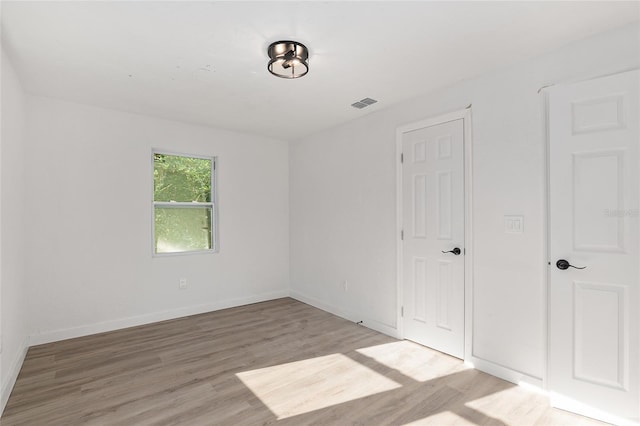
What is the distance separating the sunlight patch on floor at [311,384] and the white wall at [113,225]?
198cm

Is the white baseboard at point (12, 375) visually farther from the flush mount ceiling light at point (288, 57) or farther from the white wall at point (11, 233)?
the flush mount ceiling light at point (288, 57)

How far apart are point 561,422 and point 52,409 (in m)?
3.39

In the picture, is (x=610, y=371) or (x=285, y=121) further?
(x=285, y=121)

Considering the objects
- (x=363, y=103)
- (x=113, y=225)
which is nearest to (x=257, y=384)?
(x=113, y=225)

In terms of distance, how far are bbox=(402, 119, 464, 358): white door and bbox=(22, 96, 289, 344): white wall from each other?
244cm

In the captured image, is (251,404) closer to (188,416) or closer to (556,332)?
(188,416)

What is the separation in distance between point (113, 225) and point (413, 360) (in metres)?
3.55

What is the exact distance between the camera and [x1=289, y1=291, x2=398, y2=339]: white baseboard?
356 cm

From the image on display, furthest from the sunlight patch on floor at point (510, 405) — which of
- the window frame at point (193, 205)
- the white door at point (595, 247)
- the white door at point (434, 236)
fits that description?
the window frame at point (193, 205)

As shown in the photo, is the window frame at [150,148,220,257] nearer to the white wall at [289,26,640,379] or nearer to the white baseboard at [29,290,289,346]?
the white baseboard at [29,290,289,346]

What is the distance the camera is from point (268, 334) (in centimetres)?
357

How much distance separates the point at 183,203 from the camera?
4262mm

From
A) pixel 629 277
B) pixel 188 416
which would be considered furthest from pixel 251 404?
pixel 629 277

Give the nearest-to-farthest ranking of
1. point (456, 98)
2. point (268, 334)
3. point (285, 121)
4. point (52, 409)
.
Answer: point (52, 409) → point (456, 98) → point (268, 334) → point (285, 121)
